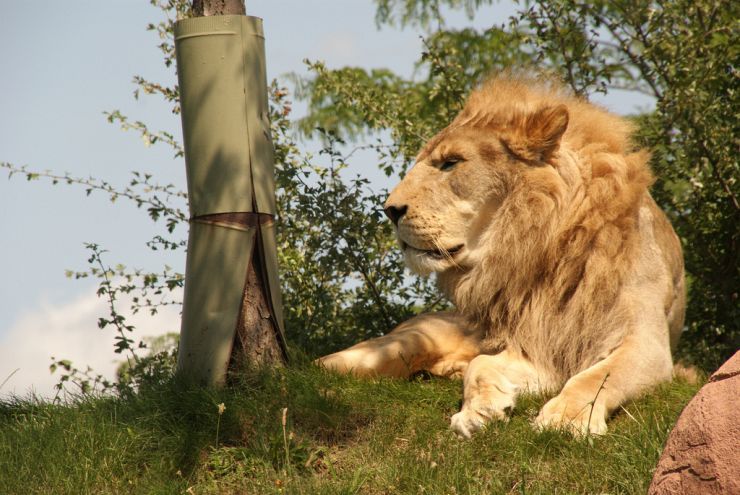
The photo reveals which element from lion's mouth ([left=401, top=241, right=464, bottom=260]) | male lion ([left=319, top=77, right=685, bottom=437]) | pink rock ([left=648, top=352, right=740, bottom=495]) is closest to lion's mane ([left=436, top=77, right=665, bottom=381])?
male lion ([left=319, top=77, right=685, bottom=437])

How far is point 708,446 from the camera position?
286 cm

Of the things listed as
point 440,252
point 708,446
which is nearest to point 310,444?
point 440,252

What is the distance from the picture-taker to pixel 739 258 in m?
7.06

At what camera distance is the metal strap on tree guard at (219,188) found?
466 cm

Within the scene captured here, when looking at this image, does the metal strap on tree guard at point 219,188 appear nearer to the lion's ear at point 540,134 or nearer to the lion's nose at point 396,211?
the lion's nose at point 396,211

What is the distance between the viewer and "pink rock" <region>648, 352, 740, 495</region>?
2.80 meters

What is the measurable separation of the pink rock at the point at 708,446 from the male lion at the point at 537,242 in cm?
156

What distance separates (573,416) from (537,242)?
1.07 meters

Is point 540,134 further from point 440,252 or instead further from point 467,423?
point 467,423

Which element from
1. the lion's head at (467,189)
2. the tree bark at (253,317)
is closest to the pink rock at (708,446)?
the lion's head at (467,189)

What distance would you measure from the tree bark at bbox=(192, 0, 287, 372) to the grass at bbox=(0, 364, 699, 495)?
13cm

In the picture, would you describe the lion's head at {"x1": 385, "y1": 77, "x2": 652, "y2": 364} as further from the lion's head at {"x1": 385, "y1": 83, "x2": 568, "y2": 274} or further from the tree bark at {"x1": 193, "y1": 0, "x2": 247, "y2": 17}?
the tree bark at {"x1": 193, "y1": 0, "x2": 247, "y2": 17}

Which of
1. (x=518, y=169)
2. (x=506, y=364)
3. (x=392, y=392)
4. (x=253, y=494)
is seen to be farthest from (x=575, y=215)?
(x=253, y=494)

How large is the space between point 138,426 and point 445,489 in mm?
1579
